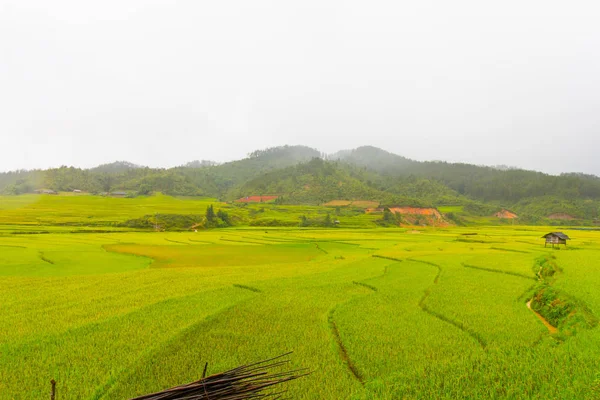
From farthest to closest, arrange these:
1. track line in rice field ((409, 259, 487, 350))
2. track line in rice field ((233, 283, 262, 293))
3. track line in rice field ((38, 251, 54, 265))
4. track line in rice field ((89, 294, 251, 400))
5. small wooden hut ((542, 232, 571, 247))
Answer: small wooden hut ((542, 232, 571, 247)), track line in rice field ((38, 251, 54, 265)), track line in rice field ((233, 283, 262, 293)), track line in rice field ((409, 259, 487, 350)), track line in rice field ((89, 294, 251, 400))

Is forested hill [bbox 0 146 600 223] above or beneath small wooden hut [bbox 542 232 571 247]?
above

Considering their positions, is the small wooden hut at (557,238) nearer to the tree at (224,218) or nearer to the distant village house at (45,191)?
the tree at (224,218)

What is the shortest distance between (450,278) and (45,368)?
13.2 metres

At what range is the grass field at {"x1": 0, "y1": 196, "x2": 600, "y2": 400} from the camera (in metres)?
4.95

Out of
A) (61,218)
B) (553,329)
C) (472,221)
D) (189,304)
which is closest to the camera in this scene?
(553,329)

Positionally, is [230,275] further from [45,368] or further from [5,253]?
[5,253]

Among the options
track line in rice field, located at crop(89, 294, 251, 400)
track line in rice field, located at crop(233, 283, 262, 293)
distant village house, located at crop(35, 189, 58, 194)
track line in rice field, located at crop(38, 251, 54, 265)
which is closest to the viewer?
track line in rice field, located at crop(89, 294, 251, 400)

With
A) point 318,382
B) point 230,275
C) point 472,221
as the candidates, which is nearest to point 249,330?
point 318,382

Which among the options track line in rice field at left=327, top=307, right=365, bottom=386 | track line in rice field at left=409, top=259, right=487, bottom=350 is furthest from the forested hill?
track line in rice field at left=327, top=307, right=365, bottom=386

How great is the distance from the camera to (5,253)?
Result: 20.3 meters

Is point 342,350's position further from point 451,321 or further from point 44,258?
point 44,258

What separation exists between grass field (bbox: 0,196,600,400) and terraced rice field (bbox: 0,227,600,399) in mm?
34

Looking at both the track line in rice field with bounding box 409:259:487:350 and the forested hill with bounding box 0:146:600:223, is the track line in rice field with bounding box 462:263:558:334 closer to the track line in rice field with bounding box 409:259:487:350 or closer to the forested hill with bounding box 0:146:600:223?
the track line in rice field with bounding box 409:259:487:350

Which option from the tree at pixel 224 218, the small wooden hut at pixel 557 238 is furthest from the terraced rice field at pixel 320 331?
the tree at pixel 224 218
